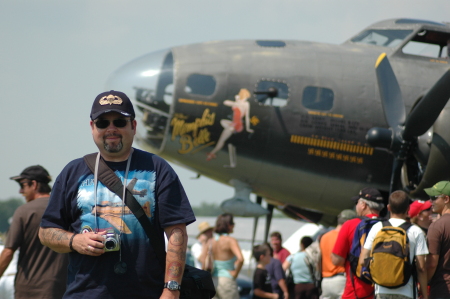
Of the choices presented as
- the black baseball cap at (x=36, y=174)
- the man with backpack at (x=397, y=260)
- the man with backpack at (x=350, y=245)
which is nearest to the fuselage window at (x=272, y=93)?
the man with backpack at (x=350, y=245)

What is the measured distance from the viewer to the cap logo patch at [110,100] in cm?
350

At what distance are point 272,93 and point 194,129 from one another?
1.39 meters

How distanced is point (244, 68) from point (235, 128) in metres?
1.02

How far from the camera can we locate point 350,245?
6.62 m

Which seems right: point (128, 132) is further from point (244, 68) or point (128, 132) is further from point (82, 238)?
point (244, 68)

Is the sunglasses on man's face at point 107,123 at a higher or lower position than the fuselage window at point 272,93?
higher

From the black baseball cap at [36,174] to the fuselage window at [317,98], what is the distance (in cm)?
521

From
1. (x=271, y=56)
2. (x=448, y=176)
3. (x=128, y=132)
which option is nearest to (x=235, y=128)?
(x=271, y=56)

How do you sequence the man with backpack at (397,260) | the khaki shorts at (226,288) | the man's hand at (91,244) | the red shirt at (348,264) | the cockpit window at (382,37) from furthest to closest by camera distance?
the cockpit window at (382,37) < the khaki shorts at (226,288) < the red shirt at (348,264) < the man with backpack at (397,260) < the man's hand at (91,244)

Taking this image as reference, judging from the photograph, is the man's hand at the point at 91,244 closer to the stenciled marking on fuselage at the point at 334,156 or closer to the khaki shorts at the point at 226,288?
the khaki shorts at the point at 226,288

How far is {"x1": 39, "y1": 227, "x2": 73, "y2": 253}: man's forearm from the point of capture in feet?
11.2

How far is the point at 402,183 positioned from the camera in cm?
995

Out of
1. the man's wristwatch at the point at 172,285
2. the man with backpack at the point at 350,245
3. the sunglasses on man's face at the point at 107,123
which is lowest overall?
the man with backpack at the point at 350,245

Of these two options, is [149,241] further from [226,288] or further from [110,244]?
[226,288]
